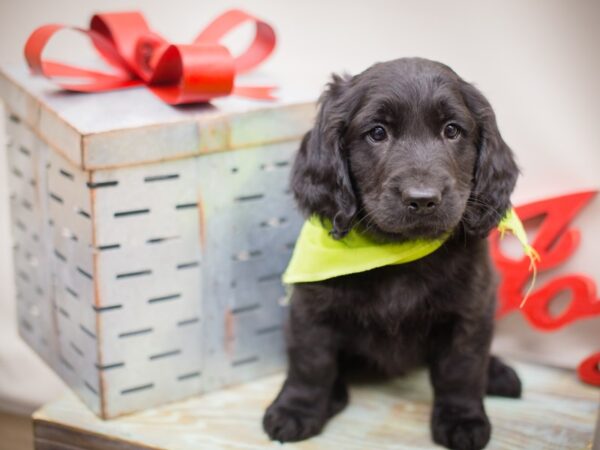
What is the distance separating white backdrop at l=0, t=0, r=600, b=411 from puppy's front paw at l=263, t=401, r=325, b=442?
94 centimetres

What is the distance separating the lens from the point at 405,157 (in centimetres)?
178

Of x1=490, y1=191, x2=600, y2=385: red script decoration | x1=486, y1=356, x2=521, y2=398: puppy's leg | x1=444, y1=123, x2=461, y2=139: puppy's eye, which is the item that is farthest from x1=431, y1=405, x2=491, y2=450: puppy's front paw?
x1=444, y1=123, x2=461, y2=139: puppy's eye

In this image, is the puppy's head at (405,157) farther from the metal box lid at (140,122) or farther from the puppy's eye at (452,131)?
the metal box lid at (140,122)

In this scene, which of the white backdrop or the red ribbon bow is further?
the white backdrop

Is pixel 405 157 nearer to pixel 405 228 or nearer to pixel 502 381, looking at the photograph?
pixel 405 228

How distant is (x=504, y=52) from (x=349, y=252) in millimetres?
893

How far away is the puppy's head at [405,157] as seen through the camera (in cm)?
175

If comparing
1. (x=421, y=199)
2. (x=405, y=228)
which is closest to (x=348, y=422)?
(x=405, y=228)

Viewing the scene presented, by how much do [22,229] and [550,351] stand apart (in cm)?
167

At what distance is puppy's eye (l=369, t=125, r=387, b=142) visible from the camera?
72.2 inches

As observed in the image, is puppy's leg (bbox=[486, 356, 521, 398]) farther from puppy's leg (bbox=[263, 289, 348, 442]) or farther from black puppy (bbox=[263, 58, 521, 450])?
puppy's leg (bbox=[263, 289, 348, 442])

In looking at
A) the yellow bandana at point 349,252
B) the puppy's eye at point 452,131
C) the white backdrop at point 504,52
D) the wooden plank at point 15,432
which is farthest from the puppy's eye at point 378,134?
the wooden plank at point 15,432

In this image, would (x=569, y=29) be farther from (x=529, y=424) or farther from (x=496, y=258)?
(x=529, y=424)

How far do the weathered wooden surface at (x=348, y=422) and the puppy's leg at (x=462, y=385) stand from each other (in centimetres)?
6
